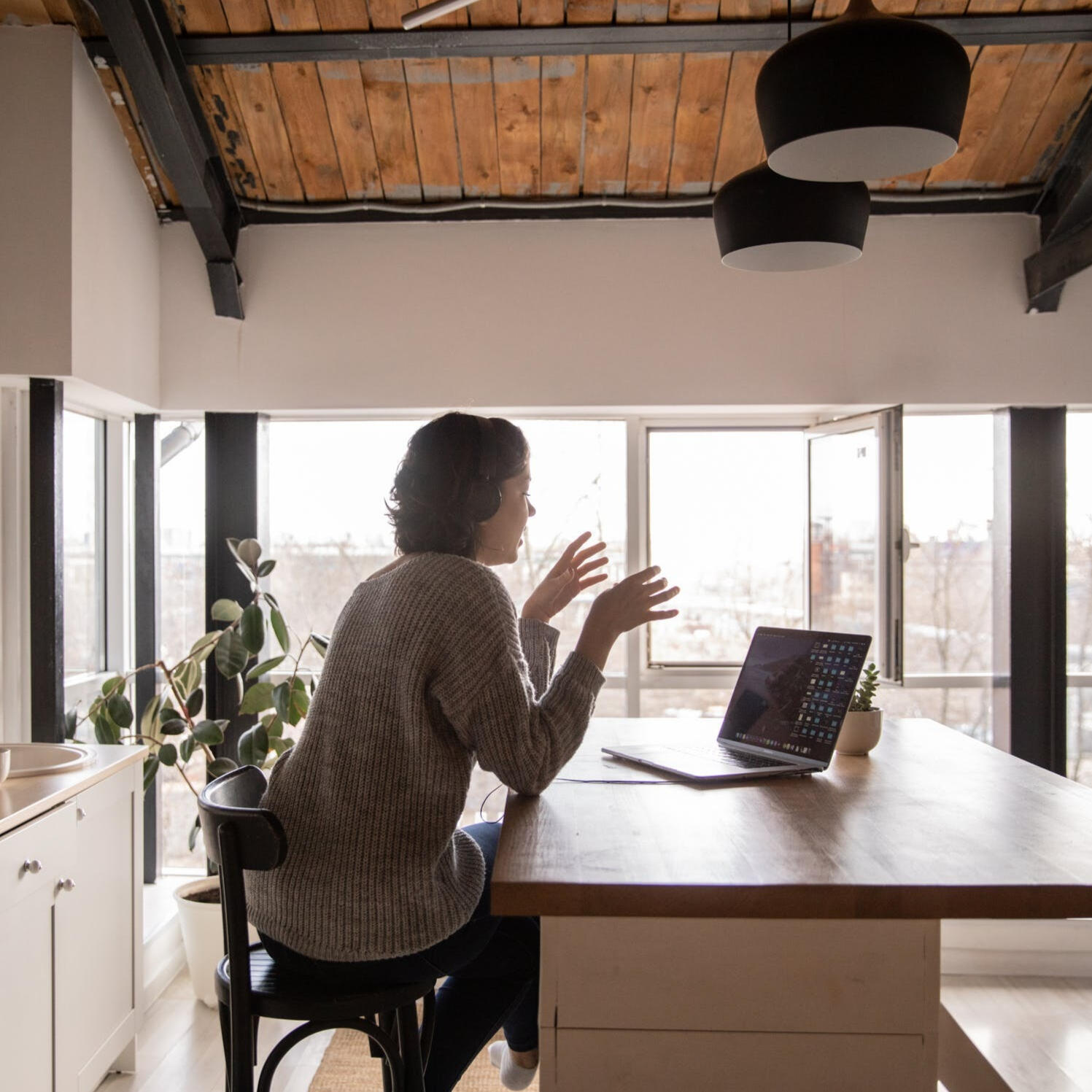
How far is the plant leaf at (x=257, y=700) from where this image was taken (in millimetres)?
3289

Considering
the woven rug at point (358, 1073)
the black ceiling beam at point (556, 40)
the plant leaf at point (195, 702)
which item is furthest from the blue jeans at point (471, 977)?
the black ceiling beam at point (556, 40)

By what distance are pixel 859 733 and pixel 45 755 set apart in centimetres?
200

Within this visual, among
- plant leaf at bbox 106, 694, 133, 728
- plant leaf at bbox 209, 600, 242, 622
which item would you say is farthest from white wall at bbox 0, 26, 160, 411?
plant leaf at bbox 106, 694, 133, 728

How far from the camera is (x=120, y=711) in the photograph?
10.2 ft

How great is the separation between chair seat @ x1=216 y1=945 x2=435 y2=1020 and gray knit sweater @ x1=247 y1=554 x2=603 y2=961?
7cm

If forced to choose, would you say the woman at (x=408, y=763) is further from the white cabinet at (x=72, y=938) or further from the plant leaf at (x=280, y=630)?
the plant leaf at (x=280, y=630)

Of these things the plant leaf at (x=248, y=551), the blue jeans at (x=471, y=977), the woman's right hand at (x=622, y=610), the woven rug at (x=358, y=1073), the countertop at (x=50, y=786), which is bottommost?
the woven rug at (x=358, y=1073)

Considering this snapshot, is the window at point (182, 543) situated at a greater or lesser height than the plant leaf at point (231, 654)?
greater

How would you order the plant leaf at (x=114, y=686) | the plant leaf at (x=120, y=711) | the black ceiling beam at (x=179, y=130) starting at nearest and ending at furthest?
the black ceiling beam at (x=179, y=130), the plant leaf at (x=120, y=711), the plant leaf at (x=114, y=686)

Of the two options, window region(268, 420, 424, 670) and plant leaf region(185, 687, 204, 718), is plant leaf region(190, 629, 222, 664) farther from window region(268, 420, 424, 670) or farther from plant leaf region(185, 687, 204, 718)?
window region(268, 420, 424, 670)

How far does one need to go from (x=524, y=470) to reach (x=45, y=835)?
4.41ft

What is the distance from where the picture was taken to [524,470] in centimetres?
182

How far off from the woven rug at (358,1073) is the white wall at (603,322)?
6.55 ft

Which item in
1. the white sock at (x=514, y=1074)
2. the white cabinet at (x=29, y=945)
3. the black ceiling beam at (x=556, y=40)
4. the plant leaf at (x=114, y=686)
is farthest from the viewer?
the plant leaf at (x=114, y=686)
